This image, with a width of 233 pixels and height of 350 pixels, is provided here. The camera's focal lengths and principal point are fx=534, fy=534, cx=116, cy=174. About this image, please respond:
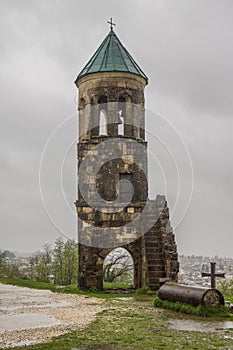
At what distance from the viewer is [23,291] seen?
2331cm

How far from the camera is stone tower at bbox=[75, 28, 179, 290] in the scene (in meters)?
23.9

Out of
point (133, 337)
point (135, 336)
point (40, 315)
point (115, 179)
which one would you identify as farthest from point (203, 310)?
point (115, 179)

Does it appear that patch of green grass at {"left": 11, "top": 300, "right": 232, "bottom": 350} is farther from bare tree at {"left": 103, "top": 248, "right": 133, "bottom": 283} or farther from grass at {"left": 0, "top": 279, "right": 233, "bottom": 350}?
bare tree at {"left": 103, "top": 248, "right": 133, "bottom": 283}

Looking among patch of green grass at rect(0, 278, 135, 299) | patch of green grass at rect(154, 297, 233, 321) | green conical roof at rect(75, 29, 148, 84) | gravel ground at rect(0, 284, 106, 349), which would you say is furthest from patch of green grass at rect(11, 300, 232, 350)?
green conical roof at rect(75, 29, 148, 84)

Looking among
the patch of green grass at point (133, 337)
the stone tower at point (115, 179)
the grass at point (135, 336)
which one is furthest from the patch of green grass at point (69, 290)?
the patch of green grass at point (133, 337)

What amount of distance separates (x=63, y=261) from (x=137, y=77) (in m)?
17.5

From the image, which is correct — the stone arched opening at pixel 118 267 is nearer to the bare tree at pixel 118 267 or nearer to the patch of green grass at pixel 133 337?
the bare tree at pixel 118 267

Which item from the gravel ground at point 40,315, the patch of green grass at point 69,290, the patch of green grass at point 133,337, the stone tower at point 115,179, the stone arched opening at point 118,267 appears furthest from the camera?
the stone arched opening at point 118,267

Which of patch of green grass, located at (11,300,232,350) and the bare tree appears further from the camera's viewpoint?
the bare tree

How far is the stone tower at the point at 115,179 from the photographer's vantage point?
78.3ft

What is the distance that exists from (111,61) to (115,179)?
5.91m

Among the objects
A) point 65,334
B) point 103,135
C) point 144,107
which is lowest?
point 65,334

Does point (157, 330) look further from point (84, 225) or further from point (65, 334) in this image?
point (84, 225)

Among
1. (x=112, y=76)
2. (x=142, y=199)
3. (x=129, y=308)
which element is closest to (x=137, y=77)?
(x=112, y=76)
